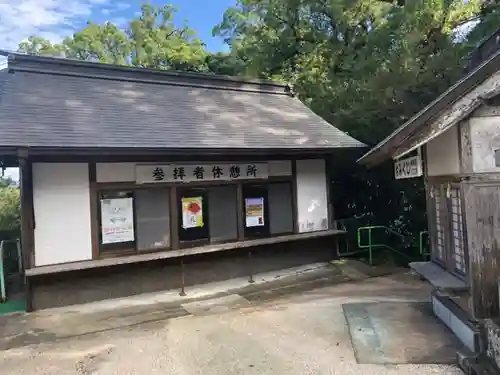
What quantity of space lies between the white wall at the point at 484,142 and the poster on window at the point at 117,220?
227 inches

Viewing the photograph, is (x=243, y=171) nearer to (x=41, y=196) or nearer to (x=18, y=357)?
(x=41, y=196)

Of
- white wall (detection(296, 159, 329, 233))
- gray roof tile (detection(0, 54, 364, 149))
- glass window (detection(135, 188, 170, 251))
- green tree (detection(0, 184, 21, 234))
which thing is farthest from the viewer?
green tree (detection(0, 184, 21, 234))

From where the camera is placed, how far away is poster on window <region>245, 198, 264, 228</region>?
364 inches

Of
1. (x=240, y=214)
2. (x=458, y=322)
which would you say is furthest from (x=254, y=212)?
(x=458, y=322)

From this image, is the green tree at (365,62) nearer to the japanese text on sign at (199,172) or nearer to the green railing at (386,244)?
the green railing at (386,244)

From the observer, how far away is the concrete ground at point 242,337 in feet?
16.0

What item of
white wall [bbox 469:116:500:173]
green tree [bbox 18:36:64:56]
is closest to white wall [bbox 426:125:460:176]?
white wall [bbox 469:116:500:173]

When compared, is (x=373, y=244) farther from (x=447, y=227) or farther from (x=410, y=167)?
(x=410, y=167)

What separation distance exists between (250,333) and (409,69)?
6691 millimetres

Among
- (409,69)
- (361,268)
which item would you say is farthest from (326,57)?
(361,268)

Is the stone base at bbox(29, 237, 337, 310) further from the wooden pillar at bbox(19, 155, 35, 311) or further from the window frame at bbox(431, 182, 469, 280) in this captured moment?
the window frame at bbox(431, 182, 469, 280)

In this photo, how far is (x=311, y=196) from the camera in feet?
32.9

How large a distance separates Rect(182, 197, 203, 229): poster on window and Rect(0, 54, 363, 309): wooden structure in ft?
0.09

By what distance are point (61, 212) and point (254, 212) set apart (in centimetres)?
388
